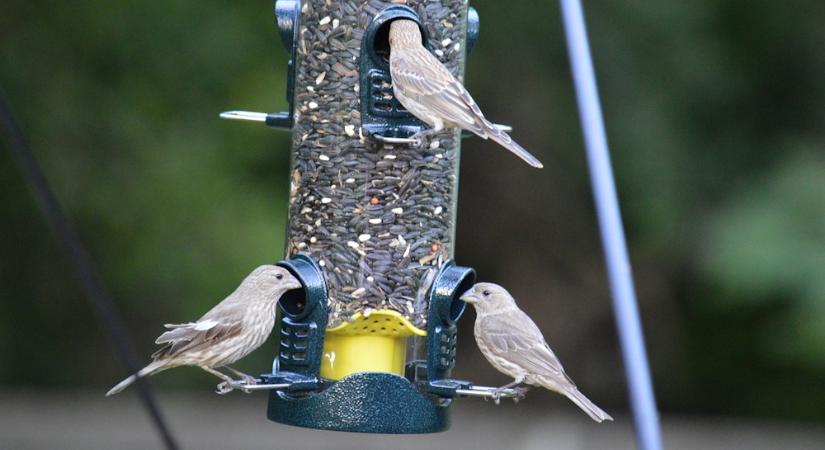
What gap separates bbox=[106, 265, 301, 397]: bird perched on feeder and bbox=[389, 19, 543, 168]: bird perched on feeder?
0.65 metres

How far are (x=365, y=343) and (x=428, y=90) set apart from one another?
0.81m

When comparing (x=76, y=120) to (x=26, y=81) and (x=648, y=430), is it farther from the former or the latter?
(x=648, y=430)

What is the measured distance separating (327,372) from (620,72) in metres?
4.12

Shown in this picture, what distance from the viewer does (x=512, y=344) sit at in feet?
13.7

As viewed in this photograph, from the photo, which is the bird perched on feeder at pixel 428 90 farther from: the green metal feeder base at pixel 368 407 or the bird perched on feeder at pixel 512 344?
the green metal feeder base at pixel 368 407

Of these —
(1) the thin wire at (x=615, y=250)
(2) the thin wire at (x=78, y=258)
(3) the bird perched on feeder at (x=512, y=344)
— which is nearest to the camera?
(1) the thin wire at (x=615, y=250)

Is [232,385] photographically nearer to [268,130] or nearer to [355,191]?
[355,191]

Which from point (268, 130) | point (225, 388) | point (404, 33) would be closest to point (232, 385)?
point (225, 388)

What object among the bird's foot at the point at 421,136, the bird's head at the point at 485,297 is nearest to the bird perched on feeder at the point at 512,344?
the bird's head at the point at 485,297

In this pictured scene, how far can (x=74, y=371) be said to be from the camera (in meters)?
8.47

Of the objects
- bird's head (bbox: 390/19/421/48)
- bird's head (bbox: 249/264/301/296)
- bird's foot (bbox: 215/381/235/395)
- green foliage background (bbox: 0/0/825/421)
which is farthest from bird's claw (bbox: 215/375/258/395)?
green foliage background (bbox: 0/0/825/421)

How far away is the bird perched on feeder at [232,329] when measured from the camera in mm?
3857

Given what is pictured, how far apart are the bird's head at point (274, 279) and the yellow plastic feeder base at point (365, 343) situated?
0.66 ft

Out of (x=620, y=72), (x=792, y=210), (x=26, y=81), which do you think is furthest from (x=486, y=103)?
(x=26, y=81)
